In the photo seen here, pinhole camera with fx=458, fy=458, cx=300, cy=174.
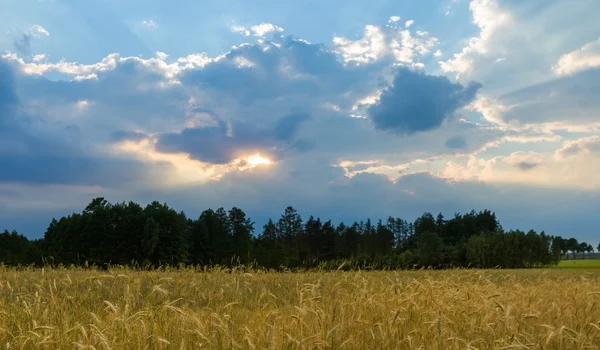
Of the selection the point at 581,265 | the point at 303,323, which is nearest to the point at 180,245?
the point at 303,323

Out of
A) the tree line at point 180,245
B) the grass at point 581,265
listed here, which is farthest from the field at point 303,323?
the grass at point 581,265

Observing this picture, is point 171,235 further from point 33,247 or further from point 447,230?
point 447,230

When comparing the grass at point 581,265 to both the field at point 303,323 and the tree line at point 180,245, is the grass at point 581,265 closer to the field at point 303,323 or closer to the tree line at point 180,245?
the tree line at point 180,245

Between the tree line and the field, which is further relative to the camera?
the tree line

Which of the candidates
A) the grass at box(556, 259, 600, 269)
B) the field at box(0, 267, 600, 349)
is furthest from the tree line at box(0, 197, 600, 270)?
the field at box(0, 267, 600, 349)

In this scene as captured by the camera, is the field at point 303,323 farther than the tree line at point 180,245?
No

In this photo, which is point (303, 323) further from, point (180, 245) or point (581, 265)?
point (581, 265)

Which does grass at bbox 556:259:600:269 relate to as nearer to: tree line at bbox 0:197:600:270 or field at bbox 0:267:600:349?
tree line at bbox 0:197:600:270

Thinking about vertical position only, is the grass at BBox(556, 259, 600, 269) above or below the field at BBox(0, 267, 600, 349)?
below

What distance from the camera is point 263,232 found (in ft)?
384

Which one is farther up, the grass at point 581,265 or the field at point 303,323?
the field at point 303,323

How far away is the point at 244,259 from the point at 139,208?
56.9ft

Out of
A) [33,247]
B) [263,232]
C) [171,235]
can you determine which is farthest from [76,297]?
[263,232]

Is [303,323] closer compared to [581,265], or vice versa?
[303,323]
